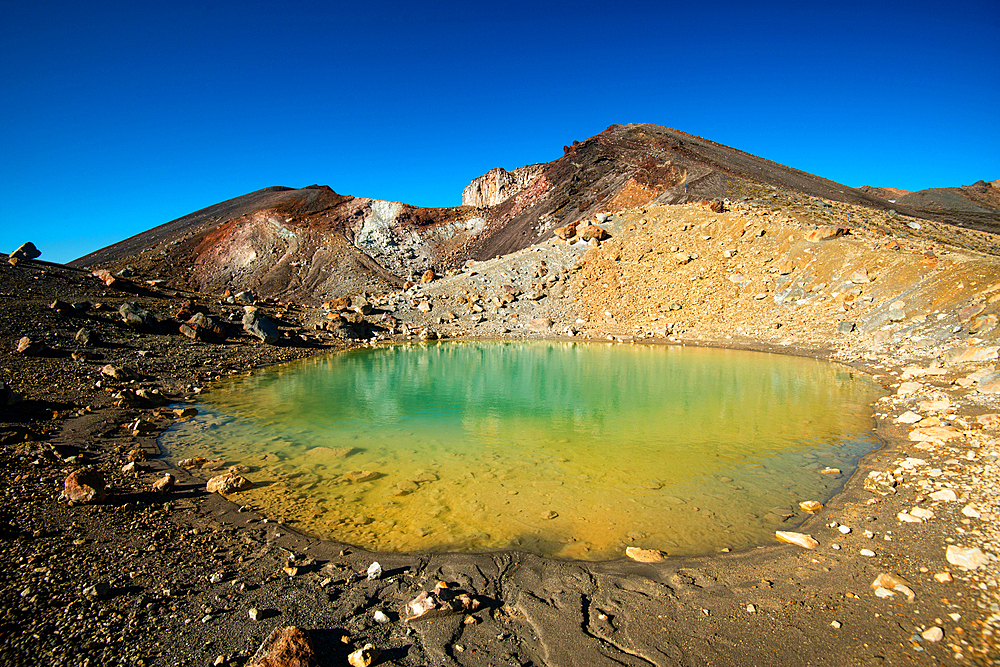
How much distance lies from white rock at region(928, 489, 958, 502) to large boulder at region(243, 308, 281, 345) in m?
23.9

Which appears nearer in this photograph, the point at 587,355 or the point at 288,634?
the point at 288,634

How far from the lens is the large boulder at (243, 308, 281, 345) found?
23.2 m

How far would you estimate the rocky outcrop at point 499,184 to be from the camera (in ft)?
198

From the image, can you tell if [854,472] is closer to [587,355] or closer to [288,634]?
[288,634]

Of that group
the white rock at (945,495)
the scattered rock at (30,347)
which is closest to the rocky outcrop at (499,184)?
the scattered rock at (30,347)

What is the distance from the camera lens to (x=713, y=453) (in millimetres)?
8844

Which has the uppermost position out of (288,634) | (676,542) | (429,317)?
(429,317)

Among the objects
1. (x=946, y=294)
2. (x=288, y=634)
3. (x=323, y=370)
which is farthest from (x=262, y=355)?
(x=946, y=294)

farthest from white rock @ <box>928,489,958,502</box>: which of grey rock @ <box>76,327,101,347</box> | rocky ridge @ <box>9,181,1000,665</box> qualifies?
grey rock @ <box>76,327,101,347</box>

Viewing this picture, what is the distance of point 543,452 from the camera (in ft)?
29.8

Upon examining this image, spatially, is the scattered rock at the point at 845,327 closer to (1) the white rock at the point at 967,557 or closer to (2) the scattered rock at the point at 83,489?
(1) the white rock at the point at 967,557

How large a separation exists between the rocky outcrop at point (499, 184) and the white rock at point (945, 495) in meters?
54.6

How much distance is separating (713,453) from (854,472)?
2107 mm

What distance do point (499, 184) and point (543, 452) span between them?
58.8 m
